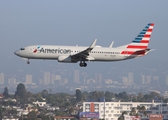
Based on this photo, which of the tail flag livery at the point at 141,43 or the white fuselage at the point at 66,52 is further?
the tail flag livery at the point at 141,43

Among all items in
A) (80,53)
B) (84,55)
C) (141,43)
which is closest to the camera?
(80,53)

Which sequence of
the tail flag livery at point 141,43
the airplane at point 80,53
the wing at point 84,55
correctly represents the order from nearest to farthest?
the wing at point 84,55 → the airplane at point 80,53 → the tail flag livery at point 141,43

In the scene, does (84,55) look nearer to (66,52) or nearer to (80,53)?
(80,53)

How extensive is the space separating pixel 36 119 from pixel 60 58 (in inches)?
2821

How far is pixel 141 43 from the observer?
323 ft

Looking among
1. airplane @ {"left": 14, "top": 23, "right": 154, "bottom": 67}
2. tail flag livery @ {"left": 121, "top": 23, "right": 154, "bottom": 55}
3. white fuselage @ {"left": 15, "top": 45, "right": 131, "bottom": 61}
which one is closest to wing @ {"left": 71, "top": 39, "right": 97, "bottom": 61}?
airplane @ {"left": 14, "top": 23, "right": 154, "bottom": 67}

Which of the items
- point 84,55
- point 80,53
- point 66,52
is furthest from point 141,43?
point 66,52

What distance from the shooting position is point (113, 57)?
9388 cm

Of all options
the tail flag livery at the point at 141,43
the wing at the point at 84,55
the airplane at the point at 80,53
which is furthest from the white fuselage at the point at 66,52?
the tail flag livery at the point at 141,43

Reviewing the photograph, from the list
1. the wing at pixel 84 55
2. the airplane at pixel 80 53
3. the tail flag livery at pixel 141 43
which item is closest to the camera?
the wing at pixel 84 55

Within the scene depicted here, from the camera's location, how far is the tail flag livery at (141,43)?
93375 mm

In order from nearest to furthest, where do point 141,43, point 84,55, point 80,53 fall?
point 80,53 < point 84,55 < point 141,43

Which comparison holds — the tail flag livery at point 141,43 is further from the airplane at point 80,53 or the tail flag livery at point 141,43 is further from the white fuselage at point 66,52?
the white fuselage at point 66,52

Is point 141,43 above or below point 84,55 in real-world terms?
above
